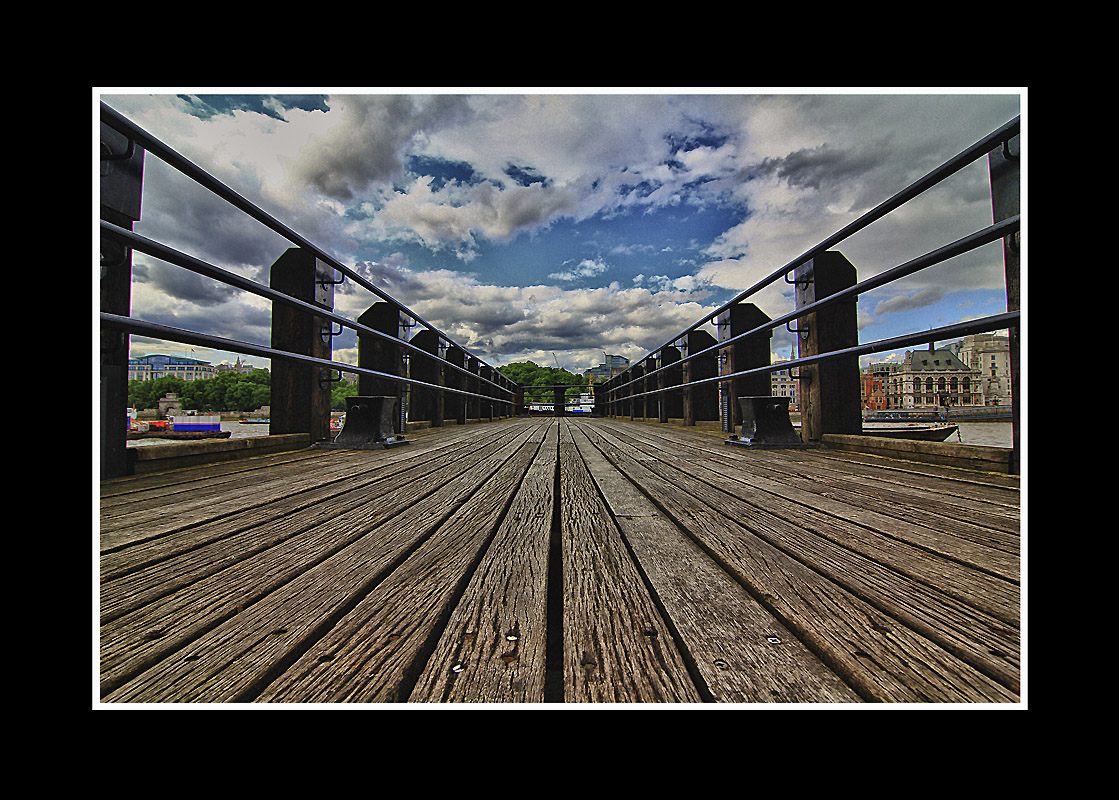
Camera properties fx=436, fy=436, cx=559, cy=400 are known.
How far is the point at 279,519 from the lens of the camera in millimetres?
1040

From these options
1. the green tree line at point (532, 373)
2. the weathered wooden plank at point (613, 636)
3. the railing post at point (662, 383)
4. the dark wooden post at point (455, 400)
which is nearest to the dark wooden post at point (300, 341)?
the weathered wooden plank at point (613, 636)

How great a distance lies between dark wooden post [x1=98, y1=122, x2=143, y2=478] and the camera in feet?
4.42

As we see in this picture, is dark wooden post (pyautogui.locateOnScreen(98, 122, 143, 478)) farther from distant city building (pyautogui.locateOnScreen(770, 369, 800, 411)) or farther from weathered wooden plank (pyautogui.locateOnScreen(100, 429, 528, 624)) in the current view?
distant city building (pyautogui.locateOnScreen(770, 369, 800, 411))

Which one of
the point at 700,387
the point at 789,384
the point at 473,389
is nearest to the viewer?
the point at 789,384

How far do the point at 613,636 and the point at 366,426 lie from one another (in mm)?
2590

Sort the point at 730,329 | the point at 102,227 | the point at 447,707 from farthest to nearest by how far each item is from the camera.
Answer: the point at 730,329 → the point at 102,227 → the point at 447,707

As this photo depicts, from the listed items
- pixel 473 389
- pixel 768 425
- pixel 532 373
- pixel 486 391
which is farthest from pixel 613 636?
pixel 532 373

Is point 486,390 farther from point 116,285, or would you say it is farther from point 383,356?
point 116,285

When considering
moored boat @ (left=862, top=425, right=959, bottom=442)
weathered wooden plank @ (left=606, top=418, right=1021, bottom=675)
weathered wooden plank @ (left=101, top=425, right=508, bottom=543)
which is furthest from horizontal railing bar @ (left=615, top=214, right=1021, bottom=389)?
weathered wooden plank @ (left=101, top=425, right=508, bottom=543)

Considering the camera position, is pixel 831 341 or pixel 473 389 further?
pixel 473 389

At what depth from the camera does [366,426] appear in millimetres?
2764
